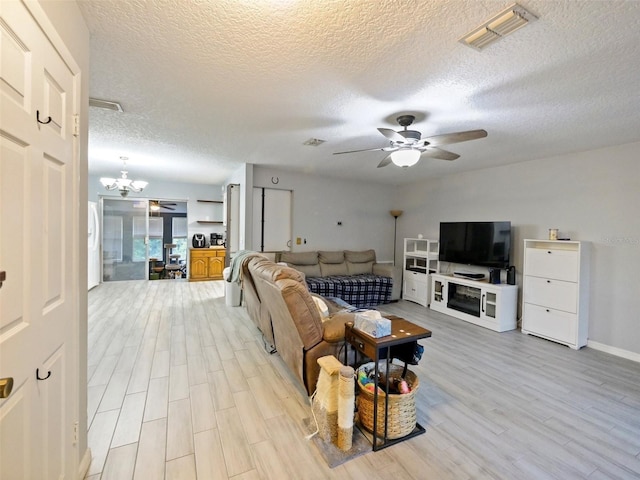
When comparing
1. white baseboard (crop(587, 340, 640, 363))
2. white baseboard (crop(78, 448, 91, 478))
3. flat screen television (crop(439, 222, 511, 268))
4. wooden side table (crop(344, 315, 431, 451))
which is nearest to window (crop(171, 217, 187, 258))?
flat screen television (crop(439, 222, 511, 268))

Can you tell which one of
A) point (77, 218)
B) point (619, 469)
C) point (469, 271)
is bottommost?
point (619, 469)

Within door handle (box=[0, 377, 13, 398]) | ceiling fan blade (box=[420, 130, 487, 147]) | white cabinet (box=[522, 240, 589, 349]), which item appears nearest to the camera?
door handle (box=[0, 377, 13, 398])

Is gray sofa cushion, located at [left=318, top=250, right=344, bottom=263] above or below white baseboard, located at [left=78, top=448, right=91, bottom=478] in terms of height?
above

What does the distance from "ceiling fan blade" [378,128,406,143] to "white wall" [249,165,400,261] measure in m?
3.06

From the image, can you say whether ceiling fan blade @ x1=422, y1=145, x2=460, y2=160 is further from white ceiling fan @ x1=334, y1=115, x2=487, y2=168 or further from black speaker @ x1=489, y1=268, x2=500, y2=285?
black speaker @ x1=489, y1=268, x2=500, y2=285

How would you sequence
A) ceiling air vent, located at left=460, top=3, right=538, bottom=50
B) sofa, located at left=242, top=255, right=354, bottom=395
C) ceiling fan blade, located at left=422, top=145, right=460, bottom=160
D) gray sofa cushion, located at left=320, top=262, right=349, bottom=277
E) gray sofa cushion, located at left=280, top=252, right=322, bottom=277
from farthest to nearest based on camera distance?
gray sofa cushion, located at left=320, top=262, right=349, bottom=277
gray sofa cushion, located at left=280, top=252, right=322, bottom=277
ceiling fan blade, located at left=422, top=145, right=460, bottom=160
sofa, located at left=242, top=255, right=354, bottom=395
ceiling air vent, located at left=460, top=3, right=538, bottom=50

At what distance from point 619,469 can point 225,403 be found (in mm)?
2601

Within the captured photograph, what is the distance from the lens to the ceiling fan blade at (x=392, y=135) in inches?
99.7

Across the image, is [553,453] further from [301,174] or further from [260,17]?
[301,174]

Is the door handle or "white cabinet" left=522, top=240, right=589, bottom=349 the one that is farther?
"white cabinet" left=522, top=240, right=589, bottom=349

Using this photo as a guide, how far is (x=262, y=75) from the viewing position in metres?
2.10

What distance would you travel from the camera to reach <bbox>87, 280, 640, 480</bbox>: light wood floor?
1703 millimetres

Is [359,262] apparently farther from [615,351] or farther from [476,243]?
[615,351]

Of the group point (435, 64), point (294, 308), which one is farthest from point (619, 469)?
point (435, 64)
